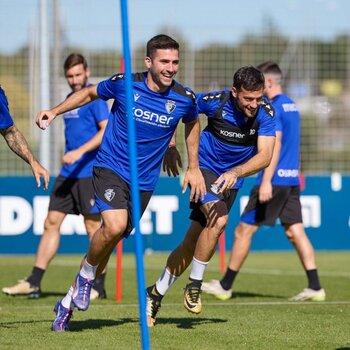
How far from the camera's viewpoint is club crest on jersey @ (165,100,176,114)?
809 centimetres

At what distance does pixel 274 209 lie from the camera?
11305 millimetres

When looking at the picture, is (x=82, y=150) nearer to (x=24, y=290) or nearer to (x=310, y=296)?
(x=24, y=290)

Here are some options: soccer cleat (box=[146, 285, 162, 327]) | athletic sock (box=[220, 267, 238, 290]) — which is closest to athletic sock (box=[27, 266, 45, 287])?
athletic sock (box=[220, 267, 238, 290])

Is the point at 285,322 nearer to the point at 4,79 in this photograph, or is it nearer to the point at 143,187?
the point at 143,187

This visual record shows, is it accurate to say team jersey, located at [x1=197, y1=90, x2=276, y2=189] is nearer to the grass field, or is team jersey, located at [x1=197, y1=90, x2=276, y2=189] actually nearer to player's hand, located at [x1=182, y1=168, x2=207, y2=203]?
player's hand, located at [x1=182, y1=168, x2=207, y2=203]

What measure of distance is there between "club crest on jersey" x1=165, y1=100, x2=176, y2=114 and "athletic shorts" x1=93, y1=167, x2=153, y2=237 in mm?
641

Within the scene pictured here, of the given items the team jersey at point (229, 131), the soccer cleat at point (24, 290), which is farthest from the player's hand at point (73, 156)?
the team jersey at point (229, 131)

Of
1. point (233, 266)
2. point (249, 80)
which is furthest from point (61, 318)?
point (233, 266)

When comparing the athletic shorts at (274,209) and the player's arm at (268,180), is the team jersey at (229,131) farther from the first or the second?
the athletic shorts at (274,209)

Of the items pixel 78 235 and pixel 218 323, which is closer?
pixel 218 323

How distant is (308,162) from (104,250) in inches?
508

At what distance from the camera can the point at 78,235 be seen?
668 inches

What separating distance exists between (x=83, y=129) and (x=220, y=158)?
107 inches

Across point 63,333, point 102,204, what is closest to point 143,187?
point 102,204
